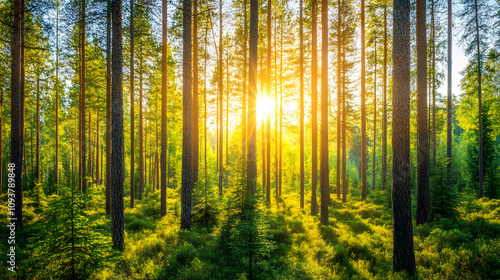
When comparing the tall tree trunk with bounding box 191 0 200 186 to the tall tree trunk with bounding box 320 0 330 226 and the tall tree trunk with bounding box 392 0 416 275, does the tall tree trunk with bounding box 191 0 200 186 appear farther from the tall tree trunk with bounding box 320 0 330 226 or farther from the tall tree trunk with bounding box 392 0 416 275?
the tall tree trunk with bounding box 392 0 416 275

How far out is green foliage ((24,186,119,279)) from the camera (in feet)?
14.2

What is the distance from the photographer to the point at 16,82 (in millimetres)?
9156

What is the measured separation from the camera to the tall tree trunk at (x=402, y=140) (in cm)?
538

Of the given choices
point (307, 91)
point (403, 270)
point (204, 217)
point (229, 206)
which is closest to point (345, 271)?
point (403, 270)

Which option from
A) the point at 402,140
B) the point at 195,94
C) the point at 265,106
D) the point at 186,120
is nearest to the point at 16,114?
the point at 186,120

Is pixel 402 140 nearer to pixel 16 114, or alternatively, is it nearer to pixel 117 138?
pixel 117 138

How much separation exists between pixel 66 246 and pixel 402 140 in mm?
8671

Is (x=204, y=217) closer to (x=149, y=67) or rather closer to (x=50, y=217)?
(x=50, y=217)

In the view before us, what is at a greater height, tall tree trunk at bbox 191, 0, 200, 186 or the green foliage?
tall tree trunk at bbox 191, 0, 200, 186

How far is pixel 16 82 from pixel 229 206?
11.5 meters

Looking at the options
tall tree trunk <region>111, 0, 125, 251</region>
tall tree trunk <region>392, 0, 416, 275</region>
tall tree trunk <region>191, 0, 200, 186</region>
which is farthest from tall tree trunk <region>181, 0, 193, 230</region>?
tall tree trunk <region>392, 0, 416, 275</region>

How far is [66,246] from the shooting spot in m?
4.43

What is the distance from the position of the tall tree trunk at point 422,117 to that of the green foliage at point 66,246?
11.4 metres

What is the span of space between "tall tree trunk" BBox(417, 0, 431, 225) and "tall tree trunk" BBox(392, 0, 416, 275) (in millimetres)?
4118
